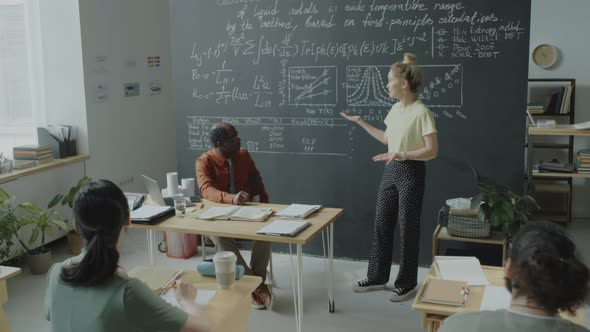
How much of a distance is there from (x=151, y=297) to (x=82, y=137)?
4.20 metres

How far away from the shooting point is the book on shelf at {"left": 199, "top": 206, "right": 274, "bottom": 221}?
3.96 m

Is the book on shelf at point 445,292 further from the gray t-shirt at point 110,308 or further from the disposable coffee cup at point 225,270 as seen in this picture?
the gray t-shirt at point 110,308

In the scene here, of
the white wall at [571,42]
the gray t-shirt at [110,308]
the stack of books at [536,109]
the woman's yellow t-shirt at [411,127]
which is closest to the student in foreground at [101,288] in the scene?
the gray t-shirt at [110,308]

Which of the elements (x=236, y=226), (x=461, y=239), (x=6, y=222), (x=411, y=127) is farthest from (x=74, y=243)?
(x=461, y=239)

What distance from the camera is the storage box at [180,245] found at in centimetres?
547

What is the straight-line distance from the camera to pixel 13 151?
5.57 m

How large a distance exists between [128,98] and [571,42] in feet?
14.5

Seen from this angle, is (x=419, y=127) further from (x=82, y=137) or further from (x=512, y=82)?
(x=82, y=137)

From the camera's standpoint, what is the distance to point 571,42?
659cm

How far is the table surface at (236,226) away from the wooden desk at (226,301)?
78 centimetres

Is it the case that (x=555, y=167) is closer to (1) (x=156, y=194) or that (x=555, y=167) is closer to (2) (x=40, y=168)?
(1) (x=156, y=194)

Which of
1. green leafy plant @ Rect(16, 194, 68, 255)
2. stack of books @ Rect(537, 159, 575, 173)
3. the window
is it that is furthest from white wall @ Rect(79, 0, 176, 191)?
stack of books @ Rect(537, 159, 575, 173)

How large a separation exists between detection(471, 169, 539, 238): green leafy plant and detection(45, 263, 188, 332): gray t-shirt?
2.94 meters

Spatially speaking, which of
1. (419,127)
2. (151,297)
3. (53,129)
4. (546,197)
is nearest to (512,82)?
(419,127)
